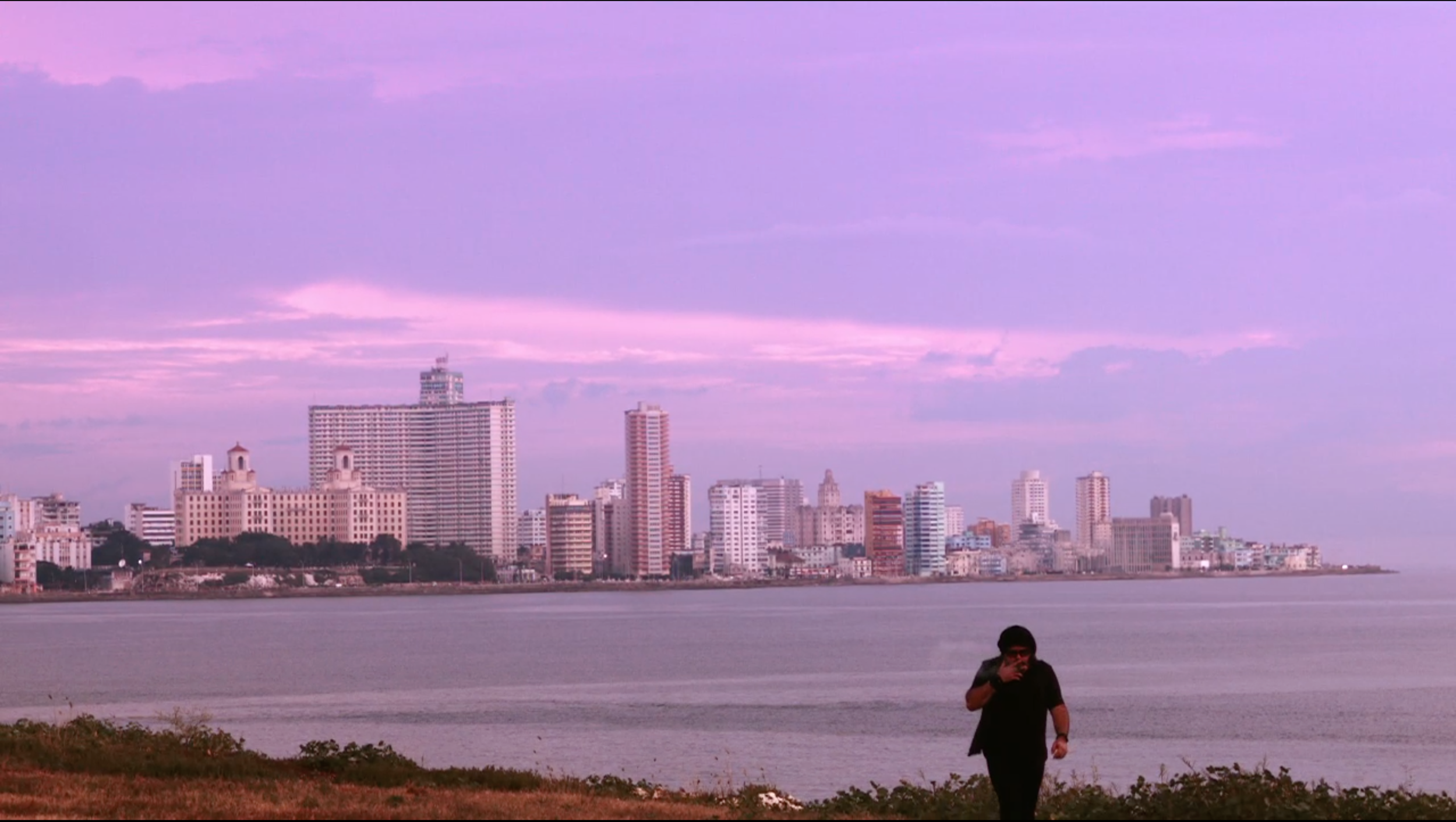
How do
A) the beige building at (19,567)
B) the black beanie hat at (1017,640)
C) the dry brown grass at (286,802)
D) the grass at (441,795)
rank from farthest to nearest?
the beige building at (19,567) < the grass at (441,795) < the dry brown grass at (286,802) < the black beanie hat at (1017,640)

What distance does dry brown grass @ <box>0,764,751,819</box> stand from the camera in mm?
12102

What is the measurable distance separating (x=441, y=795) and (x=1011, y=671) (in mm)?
5725

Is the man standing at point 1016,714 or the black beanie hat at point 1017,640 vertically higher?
the black beanie hat at point 1017,640

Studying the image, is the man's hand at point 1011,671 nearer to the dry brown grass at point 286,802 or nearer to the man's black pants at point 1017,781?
the man's black pants at point 1017,781

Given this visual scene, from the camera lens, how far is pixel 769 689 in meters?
47.0

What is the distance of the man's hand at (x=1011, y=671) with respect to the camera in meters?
9.49

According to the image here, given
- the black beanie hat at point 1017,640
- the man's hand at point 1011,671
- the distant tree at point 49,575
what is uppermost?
the black beanie hat at point 1017,640

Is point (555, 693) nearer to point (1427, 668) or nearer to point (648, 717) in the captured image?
point (648, 717)

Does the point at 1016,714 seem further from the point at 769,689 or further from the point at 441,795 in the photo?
the point at 769,689

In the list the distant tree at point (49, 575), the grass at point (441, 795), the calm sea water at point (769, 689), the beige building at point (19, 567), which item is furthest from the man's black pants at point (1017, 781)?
the distant tree at point (49, 575)

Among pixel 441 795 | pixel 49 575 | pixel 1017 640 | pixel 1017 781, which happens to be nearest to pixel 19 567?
pixel 49 575

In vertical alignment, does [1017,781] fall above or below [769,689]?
above

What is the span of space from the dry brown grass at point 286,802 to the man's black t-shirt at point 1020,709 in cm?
329

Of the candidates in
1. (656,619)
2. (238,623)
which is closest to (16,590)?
(238,623)
